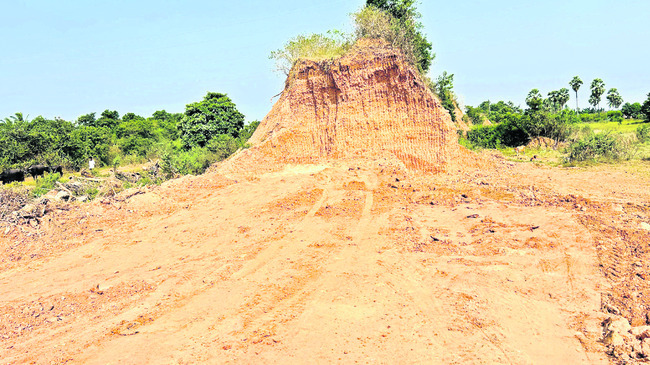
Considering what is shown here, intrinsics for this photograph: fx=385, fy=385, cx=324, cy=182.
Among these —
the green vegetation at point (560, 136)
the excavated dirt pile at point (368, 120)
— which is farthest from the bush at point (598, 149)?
the excavated dirt pile at point (368, 120)

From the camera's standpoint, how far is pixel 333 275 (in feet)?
21.1

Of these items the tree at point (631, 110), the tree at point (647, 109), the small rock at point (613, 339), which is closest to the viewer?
the small rock at point (613, 339)

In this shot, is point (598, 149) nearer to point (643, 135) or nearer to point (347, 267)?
point (643, 135)

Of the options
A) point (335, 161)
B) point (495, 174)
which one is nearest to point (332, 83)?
point (335, 161)

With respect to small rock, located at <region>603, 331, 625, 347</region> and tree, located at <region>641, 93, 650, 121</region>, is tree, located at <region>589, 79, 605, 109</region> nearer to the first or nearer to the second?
tree, located at <region>641, 93, 650, 121</region>

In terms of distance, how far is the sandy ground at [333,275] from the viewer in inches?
180

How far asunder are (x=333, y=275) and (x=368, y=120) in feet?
28.9

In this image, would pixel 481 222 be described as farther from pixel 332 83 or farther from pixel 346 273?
pixel 332 83

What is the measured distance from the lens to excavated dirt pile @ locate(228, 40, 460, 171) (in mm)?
13945

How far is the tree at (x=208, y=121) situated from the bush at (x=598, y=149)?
17.6 metres

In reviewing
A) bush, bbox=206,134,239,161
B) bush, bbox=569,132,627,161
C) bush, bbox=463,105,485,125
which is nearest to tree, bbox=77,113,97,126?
bush, bbox=206,134,239,161

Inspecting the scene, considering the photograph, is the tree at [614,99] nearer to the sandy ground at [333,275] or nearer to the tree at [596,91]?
the tree at [596,91]

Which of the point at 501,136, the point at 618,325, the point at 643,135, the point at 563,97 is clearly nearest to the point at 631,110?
the point at 563,97

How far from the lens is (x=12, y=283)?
689 centimetres
